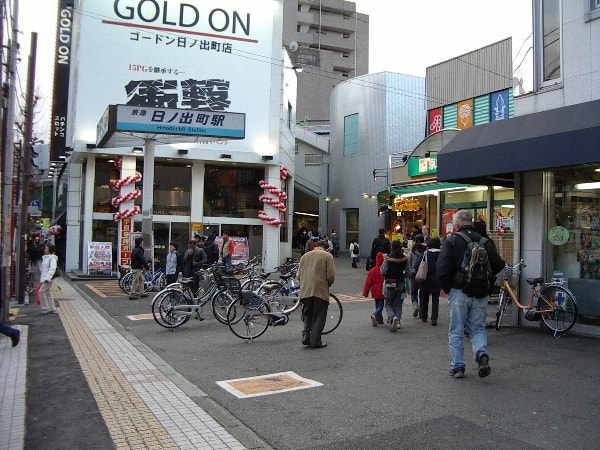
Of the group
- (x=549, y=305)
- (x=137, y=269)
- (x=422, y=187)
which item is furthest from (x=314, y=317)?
(x=422, y=187)

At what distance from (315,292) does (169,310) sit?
3.25 meters

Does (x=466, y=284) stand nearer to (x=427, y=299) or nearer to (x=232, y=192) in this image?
(x=427, y=299)

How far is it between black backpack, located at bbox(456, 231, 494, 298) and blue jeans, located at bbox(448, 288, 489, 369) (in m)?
0.09

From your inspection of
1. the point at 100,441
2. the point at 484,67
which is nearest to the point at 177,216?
the point at 484,67

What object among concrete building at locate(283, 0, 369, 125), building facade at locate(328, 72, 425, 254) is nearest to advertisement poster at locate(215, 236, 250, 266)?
building facade at locate(328, 72, 425, 254)

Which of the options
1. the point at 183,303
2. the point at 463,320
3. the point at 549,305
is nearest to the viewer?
the point at 463,320

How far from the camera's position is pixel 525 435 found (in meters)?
4.39

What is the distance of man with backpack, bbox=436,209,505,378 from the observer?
602cm

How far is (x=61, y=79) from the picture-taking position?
82.5 feet

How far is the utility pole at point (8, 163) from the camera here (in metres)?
10.1

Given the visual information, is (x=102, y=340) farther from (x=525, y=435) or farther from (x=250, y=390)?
(x=525, y=435)

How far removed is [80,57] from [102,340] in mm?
16656

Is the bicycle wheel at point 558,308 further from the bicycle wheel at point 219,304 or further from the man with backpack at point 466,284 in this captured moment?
the bicycle wheel at point 219,304

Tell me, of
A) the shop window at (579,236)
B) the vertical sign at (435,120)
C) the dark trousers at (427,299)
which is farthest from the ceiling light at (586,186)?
the vertical sign at (435,120)
